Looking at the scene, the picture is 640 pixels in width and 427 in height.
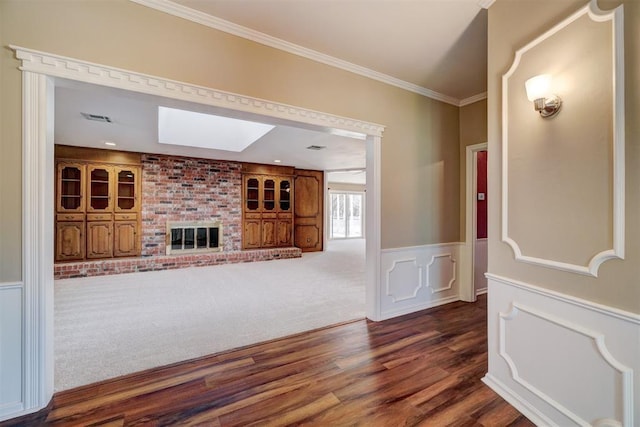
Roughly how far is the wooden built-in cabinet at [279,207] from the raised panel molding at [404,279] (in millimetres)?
4819

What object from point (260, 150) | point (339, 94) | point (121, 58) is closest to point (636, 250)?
point (339, 94)

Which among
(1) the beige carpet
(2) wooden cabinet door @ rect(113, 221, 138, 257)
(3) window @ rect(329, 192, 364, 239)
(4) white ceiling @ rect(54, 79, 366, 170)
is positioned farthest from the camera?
(3) window @ rect(329, 192, 364, 239)

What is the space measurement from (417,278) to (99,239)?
21.0 feet

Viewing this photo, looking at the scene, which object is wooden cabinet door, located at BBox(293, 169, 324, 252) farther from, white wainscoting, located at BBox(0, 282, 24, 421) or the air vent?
white wainscoting, located at BBox(0, 282, 24, 421)

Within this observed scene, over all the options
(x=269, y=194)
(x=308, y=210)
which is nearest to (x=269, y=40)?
(x=269, y=194)

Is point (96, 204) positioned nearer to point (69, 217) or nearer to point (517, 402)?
point (69, 217)

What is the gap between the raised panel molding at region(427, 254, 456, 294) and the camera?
11.1 feet

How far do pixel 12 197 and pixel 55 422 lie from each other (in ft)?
4.49

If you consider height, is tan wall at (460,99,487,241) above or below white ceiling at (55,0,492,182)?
below

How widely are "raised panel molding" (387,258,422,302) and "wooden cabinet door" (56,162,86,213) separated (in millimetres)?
6362

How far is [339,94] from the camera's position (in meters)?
2.69

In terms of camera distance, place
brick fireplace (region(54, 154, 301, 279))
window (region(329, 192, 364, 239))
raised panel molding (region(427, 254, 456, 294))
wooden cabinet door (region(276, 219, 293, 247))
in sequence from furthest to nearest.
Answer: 1. window (region(329, 192, 364, 239))
2. wooden cabinet door (region(276, 219, 293, 247))
3. brick fireplace (region(54, 154, 301, 279))
4. raised panel molding (region(427, 254, 456, 294))

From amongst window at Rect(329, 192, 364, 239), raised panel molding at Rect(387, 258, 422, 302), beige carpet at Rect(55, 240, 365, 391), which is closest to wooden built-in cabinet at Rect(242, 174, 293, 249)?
beige carpet at Rect(55, 240, 365, 391)

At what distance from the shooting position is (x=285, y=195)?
770 cm
